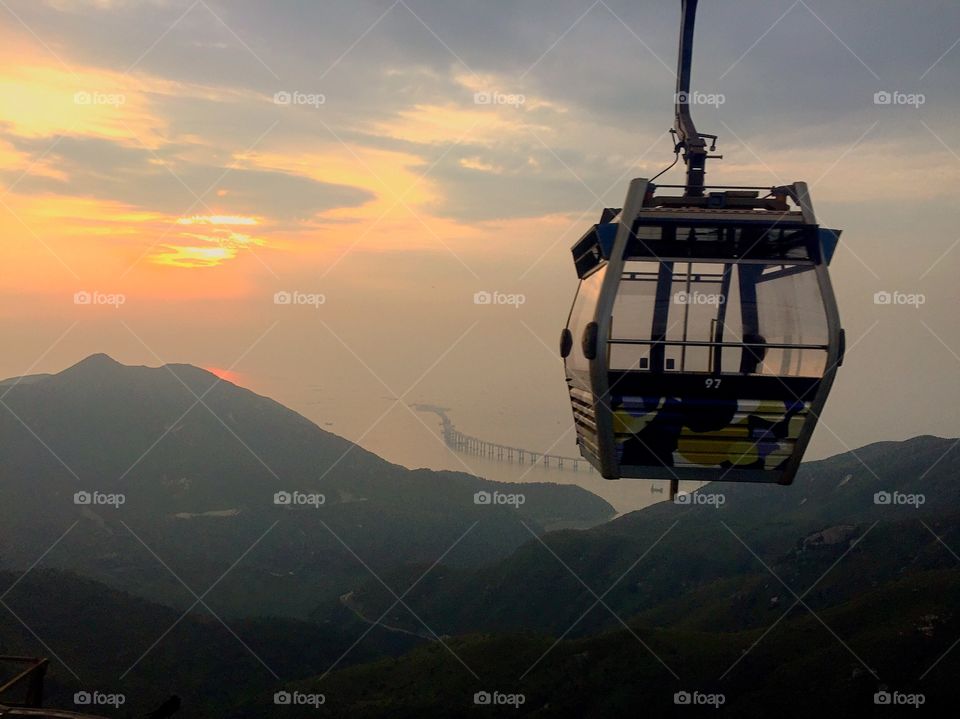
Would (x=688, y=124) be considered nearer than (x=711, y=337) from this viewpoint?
No

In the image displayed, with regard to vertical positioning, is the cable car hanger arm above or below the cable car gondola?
above

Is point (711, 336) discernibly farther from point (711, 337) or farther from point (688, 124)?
point (688, 124)

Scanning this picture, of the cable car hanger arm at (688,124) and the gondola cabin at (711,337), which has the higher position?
the cable car hanger arm at (688,124)

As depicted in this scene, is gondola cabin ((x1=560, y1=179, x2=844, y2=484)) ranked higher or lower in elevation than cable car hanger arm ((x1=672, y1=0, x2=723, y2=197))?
lower

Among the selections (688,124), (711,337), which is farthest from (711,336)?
(688,124)

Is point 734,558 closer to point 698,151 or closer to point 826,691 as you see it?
point 826,691

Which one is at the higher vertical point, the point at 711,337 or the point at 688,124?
the point at 688,124

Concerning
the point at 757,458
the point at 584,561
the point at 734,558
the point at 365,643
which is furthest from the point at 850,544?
the point at 757,458

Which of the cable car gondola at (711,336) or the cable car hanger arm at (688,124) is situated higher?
the cable car hanger arm at (688,124)
